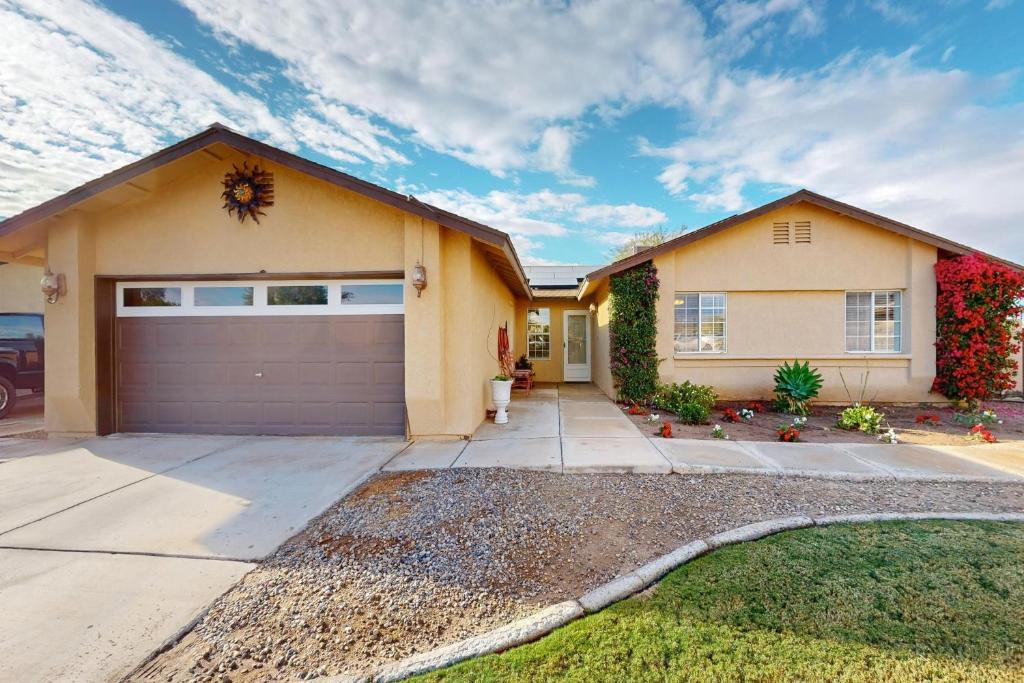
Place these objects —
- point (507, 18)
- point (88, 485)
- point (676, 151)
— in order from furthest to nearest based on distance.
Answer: point (676, 151) → point (507, 18) → point (88, 485)

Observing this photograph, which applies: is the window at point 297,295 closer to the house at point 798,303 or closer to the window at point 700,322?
the house at point 798,303

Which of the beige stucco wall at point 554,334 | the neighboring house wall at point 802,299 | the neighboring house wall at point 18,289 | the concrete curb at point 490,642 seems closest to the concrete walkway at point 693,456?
the concrete curb at point 490,642

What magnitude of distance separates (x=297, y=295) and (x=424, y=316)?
2348 millimetres

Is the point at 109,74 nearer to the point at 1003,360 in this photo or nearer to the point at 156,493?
the point at 156,493

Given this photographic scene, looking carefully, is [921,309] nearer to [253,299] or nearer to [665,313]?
[665,313]

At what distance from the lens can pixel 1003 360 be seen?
28.1ft

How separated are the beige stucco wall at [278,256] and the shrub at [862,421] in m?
6.58

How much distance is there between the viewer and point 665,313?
9414mm

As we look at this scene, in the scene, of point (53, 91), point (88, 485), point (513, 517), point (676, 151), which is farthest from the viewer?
point (676, 151)

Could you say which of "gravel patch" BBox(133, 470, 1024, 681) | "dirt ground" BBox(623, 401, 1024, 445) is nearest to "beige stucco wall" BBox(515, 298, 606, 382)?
"dirt ground" BBox(623, 401, 1024, 445)

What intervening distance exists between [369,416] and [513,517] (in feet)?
12.4

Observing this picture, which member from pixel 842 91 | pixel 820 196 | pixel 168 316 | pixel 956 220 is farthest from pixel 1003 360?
pixel 168 316

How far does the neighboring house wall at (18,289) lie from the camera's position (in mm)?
→ 11938

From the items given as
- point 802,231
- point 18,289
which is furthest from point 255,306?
point 18,289
